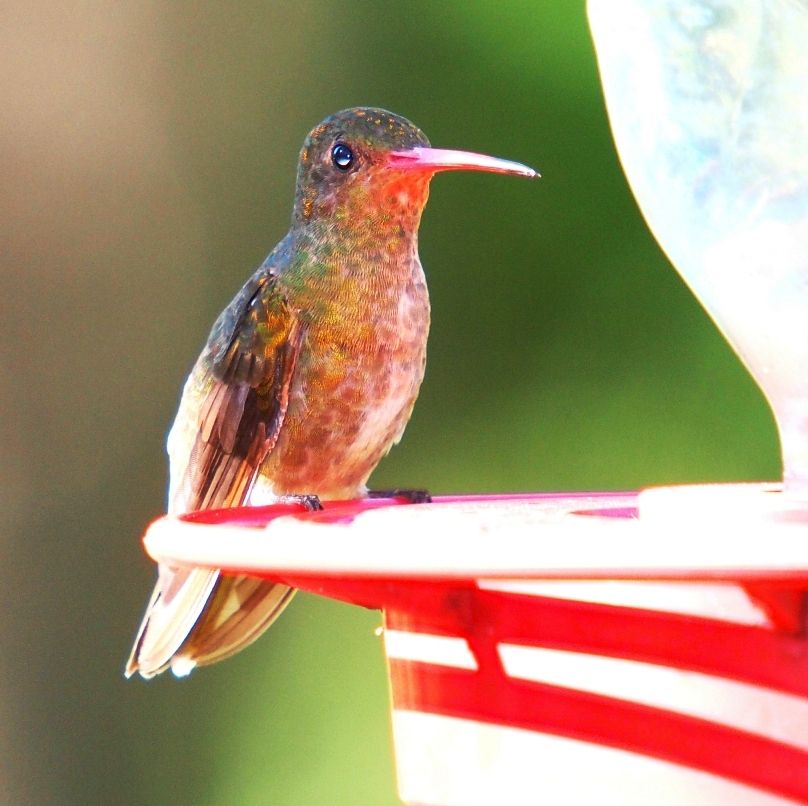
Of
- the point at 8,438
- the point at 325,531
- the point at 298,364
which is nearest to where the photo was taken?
the point at 325,531

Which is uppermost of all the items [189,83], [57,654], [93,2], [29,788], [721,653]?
[93,2]

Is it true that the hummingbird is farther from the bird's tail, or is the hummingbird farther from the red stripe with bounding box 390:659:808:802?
the red stripe with bounding box 390:659:808:802

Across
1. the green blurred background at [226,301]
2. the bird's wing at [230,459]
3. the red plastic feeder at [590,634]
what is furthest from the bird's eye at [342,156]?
the red plastic feeder at [590,634]

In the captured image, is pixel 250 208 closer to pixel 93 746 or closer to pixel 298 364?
pixel 93 746

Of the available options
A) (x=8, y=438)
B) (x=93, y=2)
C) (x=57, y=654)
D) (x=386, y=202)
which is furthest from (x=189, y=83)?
(x=386, y=202)

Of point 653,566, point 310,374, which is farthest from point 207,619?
point 653,566

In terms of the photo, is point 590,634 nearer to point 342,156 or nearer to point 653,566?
point 653,566

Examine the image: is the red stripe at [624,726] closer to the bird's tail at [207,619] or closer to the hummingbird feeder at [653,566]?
the hummingbird feeder at [653,566]
